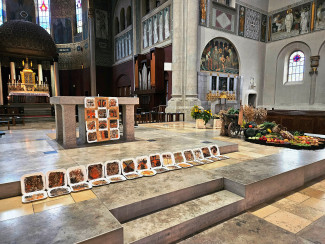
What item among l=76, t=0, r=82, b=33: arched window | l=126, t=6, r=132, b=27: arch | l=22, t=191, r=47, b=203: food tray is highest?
l=76, t=0, r=82, b=33: arched window

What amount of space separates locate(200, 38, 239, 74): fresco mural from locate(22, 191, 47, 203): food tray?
10.6m

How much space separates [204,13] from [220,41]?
1.94m

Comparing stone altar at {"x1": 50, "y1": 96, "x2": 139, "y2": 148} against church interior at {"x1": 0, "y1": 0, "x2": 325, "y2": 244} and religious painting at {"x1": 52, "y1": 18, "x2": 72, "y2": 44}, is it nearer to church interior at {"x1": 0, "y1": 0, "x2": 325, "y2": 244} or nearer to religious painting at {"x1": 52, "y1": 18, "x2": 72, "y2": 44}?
church interior at {"x1": 0, "y1": 0, "x2": 325, "y2": 244}

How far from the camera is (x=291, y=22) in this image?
44.3 feet

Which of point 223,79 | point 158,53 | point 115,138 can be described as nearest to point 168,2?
point 158,53

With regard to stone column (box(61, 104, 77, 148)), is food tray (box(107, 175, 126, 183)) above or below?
below

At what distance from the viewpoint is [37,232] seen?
150 centimetres

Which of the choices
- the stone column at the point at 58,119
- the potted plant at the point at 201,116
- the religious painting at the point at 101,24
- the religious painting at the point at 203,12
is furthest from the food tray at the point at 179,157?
the religious painting at the point at 101,24

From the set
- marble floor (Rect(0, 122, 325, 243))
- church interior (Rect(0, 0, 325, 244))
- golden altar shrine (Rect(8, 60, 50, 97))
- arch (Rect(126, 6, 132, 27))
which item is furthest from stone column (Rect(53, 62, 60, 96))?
marble floor (Rect(0, 122, 325, 243))

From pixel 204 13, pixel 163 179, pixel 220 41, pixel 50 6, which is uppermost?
pixel 50 6

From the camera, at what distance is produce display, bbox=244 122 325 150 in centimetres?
446

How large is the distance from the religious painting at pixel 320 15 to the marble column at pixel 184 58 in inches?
292

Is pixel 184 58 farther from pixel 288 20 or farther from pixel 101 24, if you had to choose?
pixel 101 24

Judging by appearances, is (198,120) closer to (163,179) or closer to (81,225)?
(163,179)
